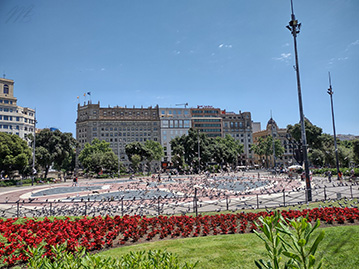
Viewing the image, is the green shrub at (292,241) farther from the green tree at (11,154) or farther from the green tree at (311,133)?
the green tree at (311,133)

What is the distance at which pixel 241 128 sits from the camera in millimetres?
93125

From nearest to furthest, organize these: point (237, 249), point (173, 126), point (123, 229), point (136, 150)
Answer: point (237, 249) → point (123, 229) → point (136, 150) → point (173, 126)

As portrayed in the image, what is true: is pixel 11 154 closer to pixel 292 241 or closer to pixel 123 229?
pixel 123 229

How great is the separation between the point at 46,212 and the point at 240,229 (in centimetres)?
1101

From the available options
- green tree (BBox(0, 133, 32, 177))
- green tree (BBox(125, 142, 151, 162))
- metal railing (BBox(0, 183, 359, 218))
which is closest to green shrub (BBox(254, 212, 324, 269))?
metal railing (BBox(0, 183, 359, 218))

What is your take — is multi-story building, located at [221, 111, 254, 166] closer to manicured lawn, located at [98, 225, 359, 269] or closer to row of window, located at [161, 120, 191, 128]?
row of window, located at [161, 120, 191, 128]

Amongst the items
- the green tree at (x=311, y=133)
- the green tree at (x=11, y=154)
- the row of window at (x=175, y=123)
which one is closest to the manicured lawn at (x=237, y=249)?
the green tree at (x=11, y=154)

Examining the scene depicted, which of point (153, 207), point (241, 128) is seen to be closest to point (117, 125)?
point (241, 128)

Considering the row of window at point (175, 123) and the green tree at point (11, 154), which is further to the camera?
the row of window at point (175, 123)

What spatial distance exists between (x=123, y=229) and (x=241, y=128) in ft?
293

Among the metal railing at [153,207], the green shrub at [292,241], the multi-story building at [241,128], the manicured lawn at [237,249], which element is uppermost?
the multi-story building at [241,128]

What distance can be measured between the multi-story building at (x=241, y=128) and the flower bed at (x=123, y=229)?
84.3 meters

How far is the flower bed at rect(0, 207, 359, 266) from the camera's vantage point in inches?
260

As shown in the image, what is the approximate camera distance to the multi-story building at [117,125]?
84688 mm
